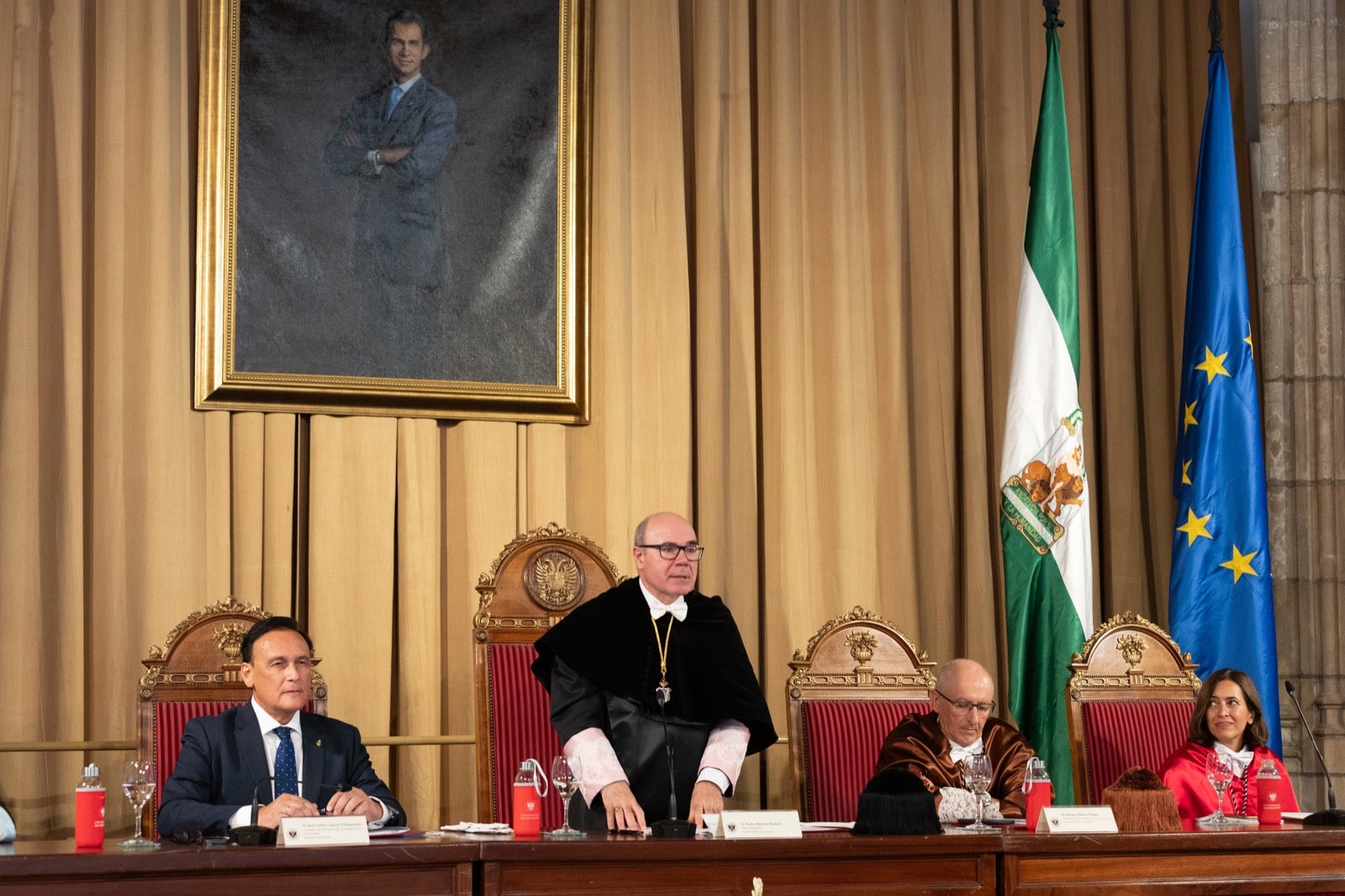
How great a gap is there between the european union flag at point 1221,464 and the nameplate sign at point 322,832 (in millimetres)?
3482

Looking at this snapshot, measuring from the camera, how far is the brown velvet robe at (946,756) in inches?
168

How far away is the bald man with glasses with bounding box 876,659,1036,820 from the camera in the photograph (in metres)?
4.27

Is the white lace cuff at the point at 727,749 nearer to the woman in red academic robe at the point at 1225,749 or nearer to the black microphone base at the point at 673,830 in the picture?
the black microphone base at the point at 673,830

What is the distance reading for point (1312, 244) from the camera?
5898mm

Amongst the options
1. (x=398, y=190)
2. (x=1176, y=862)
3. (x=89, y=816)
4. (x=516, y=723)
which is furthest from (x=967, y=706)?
(x=398, y=190)

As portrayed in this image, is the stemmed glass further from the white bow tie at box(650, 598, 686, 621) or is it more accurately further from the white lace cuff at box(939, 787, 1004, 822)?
the white bow tie at box(650, 598, 686, 621)

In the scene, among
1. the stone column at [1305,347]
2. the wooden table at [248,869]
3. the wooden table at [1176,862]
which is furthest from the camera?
the stone column at [1305,347]

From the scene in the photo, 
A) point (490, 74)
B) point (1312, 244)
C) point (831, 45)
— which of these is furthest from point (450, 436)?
point (1312, 244)

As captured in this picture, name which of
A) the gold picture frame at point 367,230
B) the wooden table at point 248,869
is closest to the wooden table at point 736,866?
the wooden table at point 248,869

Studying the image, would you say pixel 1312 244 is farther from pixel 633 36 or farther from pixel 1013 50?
pixel 633 36

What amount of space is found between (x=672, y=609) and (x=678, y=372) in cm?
172

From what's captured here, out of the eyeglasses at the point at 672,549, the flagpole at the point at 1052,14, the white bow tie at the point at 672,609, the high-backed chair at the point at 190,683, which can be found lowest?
the high-backed chair at the point at 190,683

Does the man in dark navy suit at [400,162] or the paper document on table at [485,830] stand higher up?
the man in dark navy suit at [400,162]

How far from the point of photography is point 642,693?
154 inches
